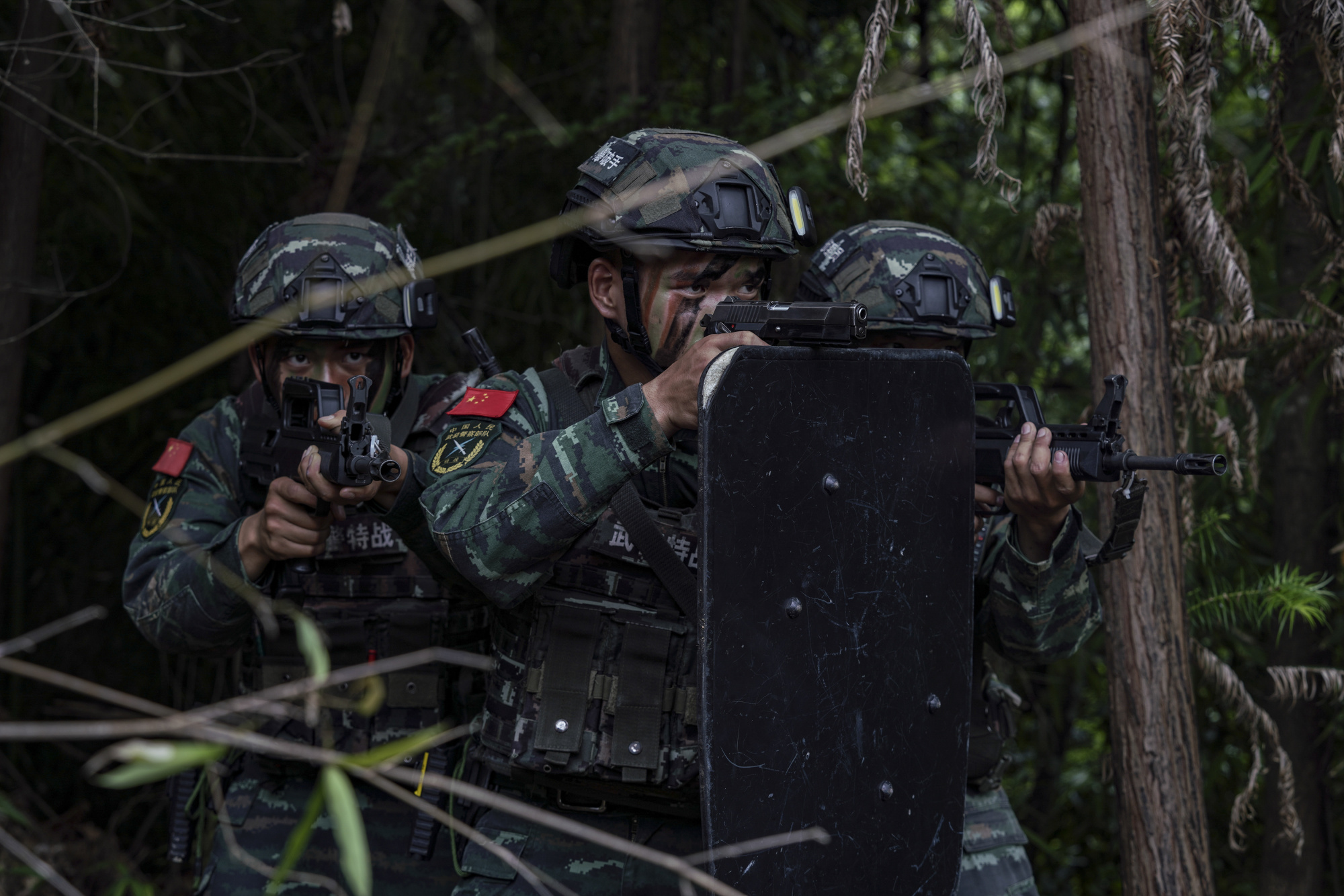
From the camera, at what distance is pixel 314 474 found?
223 centimetres

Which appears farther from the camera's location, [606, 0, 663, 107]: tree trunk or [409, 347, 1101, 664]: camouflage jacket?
[606, 0, 663, 107]: tree trunk

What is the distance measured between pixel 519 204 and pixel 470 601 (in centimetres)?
220

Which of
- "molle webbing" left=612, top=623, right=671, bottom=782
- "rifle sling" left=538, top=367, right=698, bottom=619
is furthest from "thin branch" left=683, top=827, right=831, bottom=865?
"rifle sling" left=538, top=367, right=698, bottom=619

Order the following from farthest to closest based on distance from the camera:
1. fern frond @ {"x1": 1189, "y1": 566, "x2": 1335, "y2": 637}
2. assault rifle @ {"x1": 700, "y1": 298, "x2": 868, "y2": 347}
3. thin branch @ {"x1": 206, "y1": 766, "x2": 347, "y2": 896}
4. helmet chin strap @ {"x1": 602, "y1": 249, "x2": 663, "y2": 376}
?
fern frond @ {"x1": 1189, "y1": 566, "x2": 1335, "y2": 637}
helmet chin strap @ {"x1": 602, "y1": 249, "x2": 663, "y2": 376}
assault rifle @ {"x1": 700, "y1": 298, "x2": 868, "y2": 347}
thin branch @ {"x1": 206, "y1": 766, "x2": 347, "y2": 896}

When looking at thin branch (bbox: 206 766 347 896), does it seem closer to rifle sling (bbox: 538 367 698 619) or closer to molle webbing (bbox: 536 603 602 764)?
molle webbing (bbox: 536 603 602 764)

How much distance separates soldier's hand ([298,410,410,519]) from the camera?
220 cm

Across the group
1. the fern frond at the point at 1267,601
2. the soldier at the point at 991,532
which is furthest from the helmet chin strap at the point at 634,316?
the fern frond at the point at 1267,601

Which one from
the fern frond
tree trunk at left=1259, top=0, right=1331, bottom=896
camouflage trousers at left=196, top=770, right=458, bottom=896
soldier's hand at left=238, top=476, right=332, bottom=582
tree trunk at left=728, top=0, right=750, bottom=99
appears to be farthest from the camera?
tree trunk at left=728, top=0, right=750, bottom=99

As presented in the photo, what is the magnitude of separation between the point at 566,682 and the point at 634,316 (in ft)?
2.01

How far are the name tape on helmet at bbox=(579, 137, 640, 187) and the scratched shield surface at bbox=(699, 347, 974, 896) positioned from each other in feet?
2.04

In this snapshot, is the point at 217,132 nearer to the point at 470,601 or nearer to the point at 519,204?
the point at 519,204

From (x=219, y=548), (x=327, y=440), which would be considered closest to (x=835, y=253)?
(x=327, y=440)

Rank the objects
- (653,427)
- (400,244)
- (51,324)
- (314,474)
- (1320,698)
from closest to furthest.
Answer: (653,427), (314,474), (400,244), (1320,698), (51,324)

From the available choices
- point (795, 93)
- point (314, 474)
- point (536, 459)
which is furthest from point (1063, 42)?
point (795, 93)
